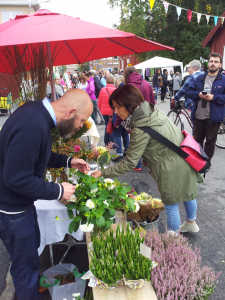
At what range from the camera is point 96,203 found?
5.34 ft

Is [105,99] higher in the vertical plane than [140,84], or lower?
lower

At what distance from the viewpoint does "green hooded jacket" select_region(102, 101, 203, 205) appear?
2127mm

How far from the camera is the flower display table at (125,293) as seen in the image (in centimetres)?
147

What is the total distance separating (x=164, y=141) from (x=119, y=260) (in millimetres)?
1091

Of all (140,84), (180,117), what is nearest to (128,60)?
(180,117)

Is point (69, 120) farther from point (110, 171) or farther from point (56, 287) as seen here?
point (56, 287)

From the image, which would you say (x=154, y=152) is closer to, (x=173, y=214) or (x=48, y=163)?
(x=173, y=214)

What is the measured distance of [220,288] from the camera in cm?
220

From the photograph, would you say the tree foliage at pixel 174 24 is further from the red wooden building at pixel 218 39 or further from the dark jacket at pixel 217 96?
the dark jacket at pixel 217 96

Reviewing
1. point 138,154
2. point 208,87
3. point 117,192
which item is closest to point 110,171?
point 138,154

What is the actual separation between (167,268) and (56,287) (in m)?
0.97

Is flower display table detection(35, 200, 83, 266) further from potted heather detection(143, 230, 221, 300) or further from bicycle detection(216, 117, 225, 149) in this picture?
bicycle detection(216, 117, 225, 149)

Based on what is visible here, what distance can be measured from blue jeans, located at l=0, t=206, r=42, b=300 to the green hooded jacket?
80 cm

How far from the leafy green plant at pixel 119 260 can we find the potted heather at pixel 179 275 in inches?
4.6
